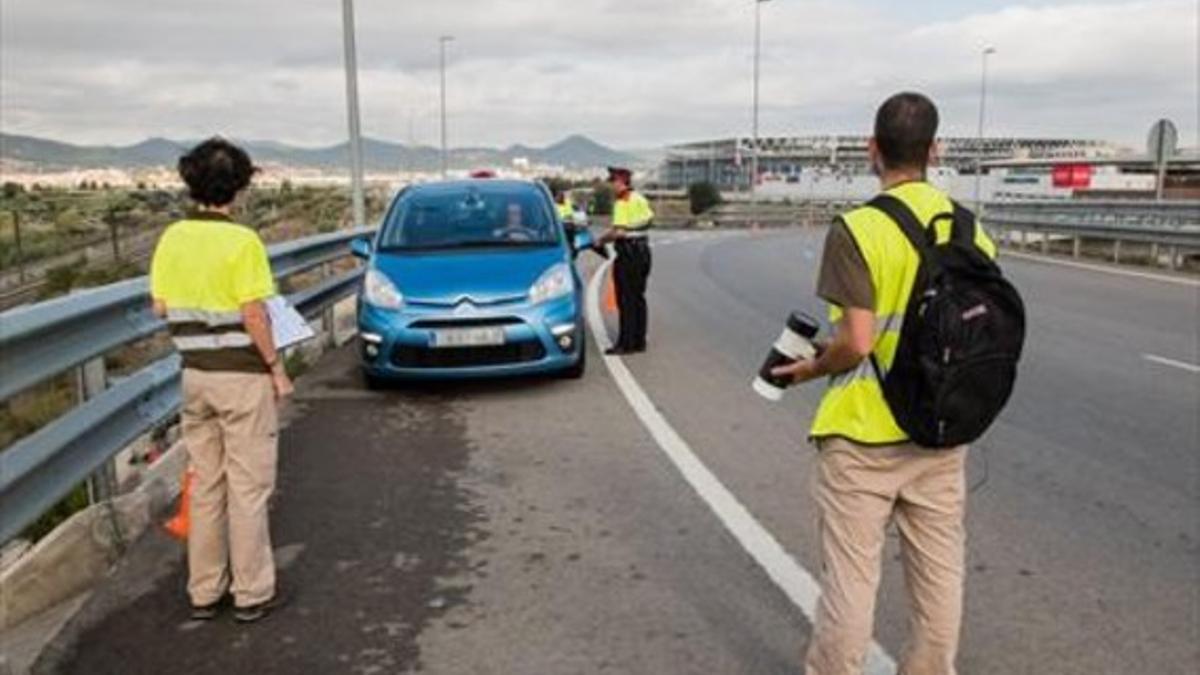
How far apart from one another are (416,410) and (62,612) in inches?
161

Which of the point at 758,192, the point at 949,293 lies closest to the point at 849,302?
the point at 949,293

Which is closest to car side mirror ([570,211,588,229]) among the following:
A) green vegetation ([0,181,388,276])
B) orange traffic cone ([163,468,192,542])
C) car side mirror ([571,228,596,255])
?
car side mirror ([571,228,596,255])

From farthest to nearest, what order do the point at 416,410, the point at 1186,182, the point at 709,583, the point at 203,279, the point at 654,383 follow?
the point at 1186,182, the point at 654,383, the point at 416,410, the point at 709,583, the point at 203,279

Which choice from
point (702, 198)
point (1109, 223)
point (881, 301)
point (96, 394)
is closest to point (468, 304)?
point (96, 394)

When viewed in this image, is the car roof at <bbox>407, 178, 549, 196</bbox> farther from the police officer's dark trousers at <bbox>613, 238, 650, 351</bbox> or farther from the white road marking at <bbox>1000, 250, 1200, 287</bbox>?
the white road marking at <bbox>1000, 250, 1200, 287</bbox>

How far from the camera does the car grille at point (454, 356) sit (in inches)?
359

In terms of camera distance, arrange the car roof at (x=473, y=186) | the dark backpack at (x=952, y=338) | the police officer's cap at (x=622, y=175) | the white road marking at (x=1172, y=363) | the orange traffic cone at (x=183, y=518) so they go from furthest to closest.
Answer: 1. the police officer's cap at (x=622, y=175)
2. the car roof at (x=473, y=186)
3. the white road marking at (x=1172, y=363)
4. the orange traffic cone at (x=183, y=518)
5. the dark backpack at (x=952, y=338)

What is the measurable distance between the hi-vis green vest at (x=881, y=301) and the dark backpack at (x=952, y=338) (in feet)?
0.08

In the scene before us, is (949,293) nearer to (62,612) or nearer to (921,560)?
(921,560)

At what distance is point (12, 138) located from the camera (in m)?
99.8

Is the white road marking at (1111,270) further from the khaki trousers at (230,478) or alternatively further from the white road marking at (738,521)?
the khaki trousers at (230,478)

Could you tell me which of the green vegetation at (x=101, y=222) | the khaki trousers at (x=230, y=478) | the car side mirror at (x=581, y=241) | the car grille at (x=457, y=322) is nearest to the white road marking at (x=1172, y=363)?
the car side mirror at (x=581, y=241)

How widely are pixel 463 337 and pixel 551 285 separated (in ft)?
2.82

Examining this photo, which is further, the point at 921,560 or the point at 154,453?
the point at 154,453
